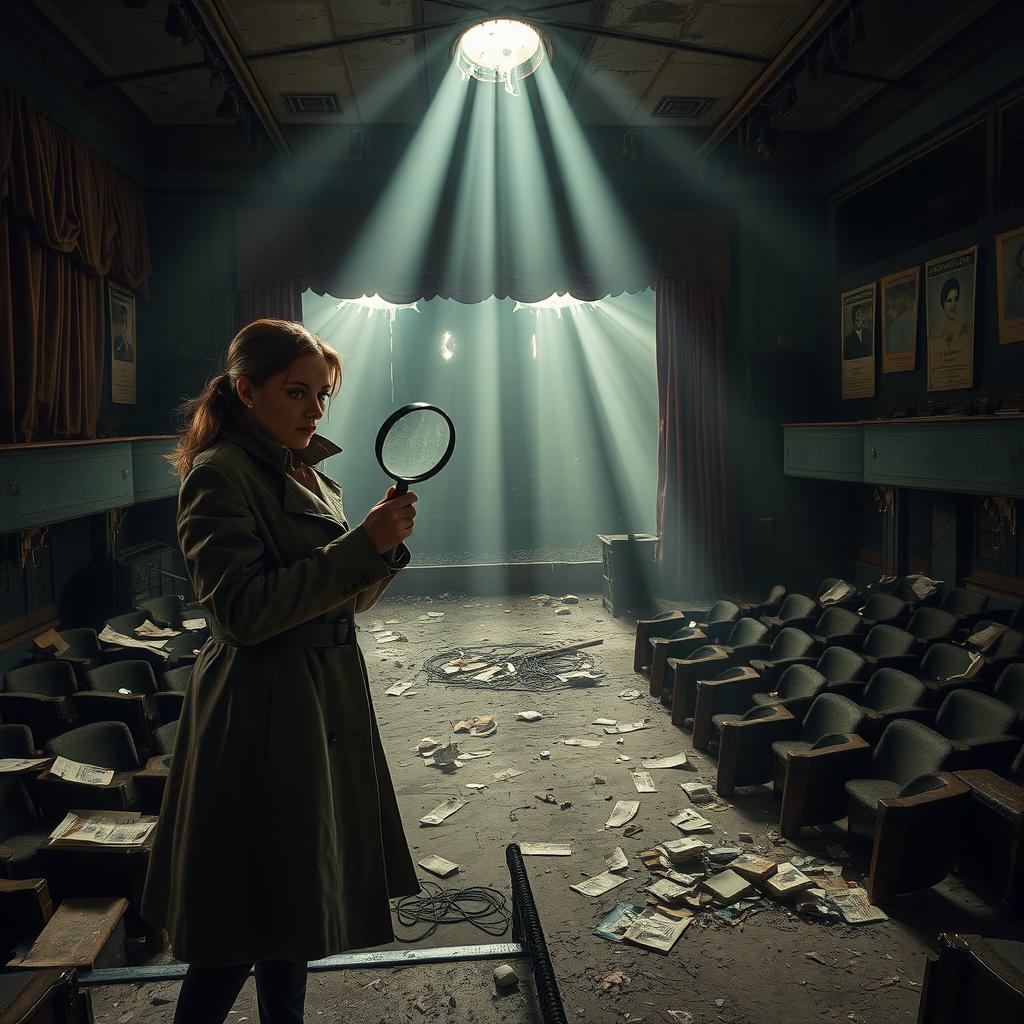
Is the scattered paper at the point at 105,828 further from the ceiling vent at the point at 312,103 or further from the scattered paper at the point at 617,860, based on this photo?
the ceiling vent at the point at 312,103

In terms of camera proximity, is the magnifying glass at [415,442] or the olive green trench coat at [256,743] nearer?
the olive green trench coat at [256,743]

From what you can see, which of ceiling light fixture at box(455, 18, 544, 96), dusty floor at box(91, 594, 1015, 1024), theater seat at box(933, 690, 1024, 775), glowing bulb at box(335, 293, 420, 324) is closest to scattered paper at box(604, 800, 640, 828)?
dusty floor at box(91, 594, 1015, 1024)

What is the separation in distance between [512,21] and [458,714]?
466 cm

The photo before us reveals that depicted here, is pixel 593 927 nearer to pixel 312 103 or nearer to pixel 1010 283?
pixel 1010 283

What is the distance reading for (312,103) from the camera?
8.01 meters

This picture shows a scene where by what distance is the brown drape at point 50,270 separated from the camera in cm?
566

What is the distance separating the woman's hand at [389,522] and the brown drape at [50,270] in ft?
16.9

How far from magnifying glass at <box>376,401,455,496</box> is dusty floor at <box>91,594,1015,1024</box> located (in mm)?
1825

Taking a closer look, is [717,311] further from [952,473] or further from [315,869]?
[315,869]

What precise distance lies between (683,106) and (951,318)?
327 centimetres

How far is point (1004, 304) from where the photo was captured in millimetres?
6434

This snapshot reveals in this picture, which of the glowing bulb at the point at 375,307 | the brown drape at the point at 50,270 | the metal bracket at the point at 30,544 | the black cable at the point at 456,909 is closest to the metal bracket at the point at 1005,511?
the black cable at the point at 456,909

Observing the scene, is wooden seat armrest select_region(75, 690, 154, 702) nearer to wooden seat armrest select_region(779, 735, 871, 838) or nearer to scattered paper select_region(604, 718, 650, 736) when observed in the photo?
scattered paper select_region(604, 718, 650, 736)

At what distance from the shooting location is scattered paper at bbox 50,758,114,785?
3434 mm
